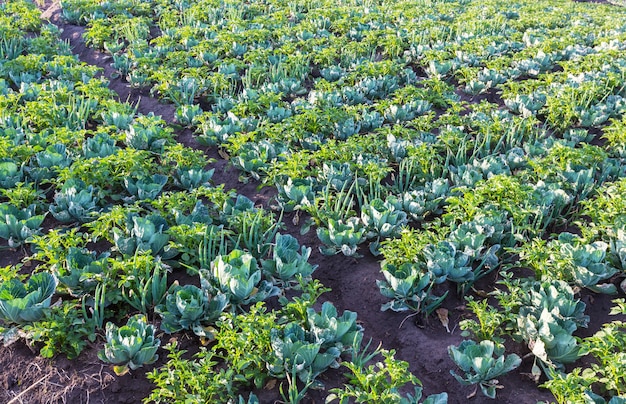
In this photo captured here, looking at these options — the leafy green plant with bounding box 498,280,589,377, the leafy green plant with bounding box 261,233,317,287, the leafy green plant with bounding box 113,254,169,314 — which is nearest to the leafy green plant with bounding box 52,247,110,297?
the leafy green plant with bounding box 113,254,169,314

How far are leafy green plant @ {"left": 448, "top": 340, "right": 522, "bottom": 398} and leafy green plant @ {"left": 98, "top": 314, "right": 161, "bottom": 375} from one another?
1.87 meters

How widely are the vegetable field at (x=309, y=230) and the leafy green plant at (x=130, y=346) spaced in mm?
16

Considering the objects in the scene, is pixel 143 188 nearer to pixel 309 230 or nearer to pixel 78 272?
pixel 78 272

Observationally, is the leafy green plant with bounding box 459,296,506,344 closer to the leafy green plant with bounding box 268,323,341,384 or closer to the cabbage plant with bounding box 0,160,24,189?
the leafy green plant with bounding box 268,323,341,384

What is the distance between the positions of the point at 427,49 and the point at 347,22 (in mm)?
1881

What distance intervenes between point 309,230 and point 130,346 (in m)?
1.93

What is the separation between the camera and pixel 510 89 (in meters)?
6.90

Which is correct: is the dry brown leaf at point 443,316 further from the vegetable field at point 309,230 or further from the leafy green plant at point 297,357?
the leafy green plant at point 297,357

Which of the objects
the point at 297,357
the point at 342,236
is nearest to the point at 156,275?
the point at 297,357

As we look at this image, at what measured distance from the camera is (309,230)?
14.8 ft

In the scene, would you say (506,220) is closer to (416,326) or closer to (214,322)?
(416,326)

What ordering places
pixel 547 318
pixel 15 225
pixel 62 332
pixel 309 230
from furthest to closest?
pixel 309 230 → pixel 15 225 → pixel 547 318 → pixel 62 332

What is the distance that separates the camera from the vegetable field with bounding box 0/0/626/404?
3.06m

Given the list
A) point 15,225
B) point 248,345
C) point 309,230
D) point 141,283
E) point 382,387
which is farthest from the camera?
point 309,230
